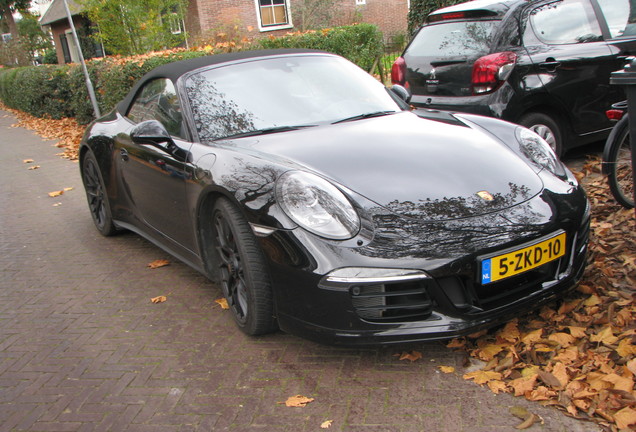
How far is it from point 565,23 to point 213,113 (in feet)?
11.5

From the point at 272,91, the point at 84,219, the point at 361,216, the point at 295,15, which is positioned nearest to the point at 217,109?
the point at 272,91

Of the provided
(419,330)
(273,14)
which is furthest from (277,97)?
(273,14)

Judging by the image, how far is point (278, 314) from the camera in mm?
2973

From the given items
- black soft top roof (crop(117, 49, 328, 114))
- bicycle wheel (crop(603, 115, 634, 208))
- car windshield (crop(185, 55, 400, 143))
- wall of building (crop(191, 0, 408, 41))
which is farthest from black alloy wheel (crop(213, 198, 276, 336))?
wall of building (crop(191, 0, 408, 41))

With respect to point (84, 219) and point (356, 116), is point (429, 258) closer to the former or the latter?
point (356, 116)

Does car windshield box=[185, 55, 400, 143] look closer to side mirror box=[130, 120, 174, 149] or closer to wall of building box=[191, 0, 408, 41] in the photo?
side mirror box=[130, 120, 174, 149]

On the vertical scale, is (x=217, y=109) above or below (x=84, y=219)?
above

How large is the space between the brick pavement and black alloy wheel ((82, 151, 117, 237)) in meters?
0.68

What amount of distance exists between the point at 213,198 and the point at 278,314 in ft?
2.59

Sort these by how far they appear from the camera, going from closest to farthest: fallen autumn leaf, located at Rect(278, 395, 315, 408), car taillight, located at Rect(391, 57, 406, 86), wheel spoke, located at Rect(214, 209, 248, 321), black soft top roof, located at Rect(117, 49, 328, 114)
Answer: fallen autumn leaf, located at Rect(278, 395, 315, 408) < wheel spoke, located at Rect(214, 209, 248, 321) < black soft top roof, located at Rect(117, 49, 328, 114) < car taillight, located at Rect(391, 57, 406, 86)

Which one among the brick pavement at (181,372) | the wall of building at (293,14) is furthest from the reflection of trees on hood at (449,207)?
the wall of building at (293,14)

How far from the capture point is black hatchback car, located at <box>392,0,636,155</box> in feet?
17.3

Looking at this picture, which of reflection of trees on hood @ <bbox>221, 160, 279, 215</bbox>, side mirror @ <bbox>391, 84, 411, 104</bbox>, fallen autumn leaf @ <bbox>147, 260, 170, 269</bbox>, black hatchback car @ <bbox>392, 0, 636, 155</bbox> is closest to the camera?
reflection of trees on hood @ <bbox>221, 160, 279, 215</bbox>

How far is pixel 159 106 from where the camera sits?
4.22 meters
